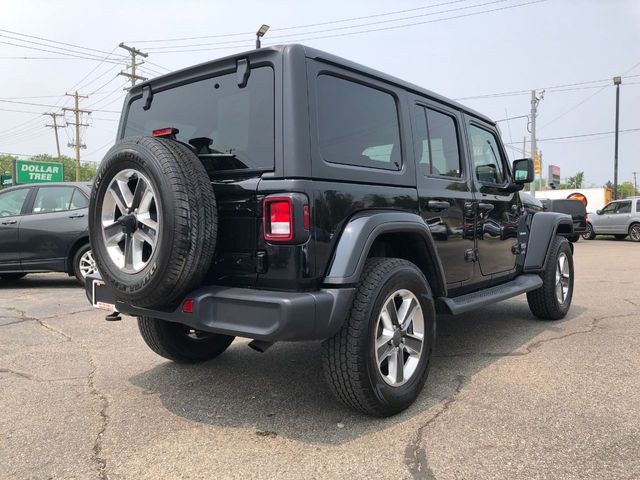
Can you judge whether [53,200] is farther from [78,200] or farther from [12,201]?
[12,201]

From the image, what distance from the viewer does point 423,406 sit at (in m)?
3.03

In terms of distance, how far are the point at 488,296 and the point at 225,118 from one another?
237 centimetres

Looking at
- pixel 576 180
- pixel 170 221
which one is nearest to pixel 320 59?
pixel 170 221

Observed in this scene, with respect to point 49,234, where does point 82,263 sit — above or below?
below

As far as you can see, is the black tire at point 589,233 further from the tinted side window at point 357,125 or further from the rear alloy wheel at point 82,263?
the tinted side window at point 357,125

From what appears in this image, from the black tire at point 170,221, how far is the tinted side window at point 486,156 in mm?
2564

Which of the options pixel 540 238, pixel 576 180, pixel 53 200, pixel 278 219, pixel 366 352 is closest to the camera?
pixel 278 219

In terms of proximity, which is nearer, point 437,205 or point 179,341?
point 437,205

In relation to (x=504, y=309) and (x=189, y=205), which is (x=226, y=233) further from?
(x=504, y=309)

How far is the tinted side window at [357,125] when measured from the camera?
2760 mm

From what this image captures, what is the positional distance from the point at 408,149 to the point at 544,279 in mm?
2575

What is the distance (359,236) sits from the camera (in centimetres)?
266

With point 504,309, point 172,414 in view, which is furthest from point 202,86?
point 504,309

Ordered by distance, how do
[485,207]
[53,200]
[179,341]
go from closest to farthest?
[179,341], [485,207], [53,200]
